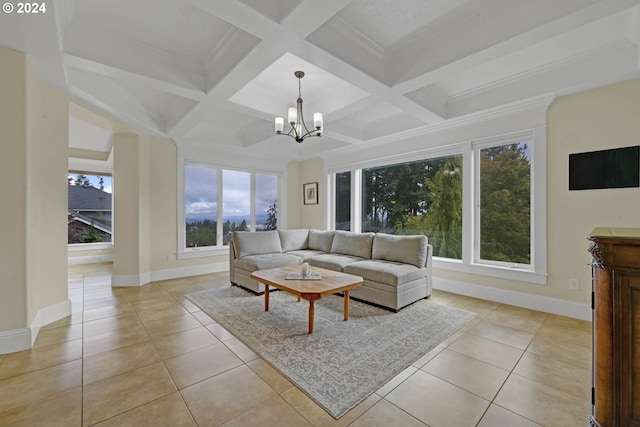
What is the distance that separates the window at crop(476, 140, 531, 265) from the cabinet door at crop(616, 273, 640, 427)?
2.64 meters

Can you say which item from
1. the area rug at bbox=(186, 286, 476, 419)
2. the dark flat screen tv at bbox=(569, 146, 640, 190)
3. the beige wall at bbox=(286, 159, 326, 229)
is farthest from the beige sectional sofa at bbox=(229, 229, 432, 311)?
the dark flat screen tv at bbox=(569, 146, 640, 190)

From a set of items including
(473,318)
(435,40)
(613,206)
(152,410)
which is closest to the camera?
(152,410)

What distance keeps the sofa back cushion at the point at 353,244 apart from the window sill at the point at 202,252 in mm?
2300

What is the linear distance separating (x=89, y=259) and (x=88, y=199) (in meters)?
1.58

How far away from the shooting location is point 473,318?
9.71 feet

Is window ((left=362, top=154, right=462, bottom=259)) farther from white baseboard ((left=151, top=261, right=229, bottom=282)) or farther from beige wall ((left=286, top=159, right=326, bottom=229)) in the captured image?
white baseboard ((left=151, top=261, right=229, bottom=282))

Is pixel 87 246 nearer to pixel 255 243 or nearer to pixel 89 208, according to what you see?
pixel 89 208

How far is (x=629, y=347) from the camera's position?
1.11m

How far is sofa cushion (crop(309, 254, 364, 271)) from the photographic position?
3.84 m

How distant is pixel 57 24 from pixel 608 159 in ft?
16.5

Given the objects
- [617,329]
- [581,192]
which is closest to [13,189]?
[617,329]

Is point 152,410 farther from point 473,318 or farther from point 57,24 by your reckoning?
point 473,318

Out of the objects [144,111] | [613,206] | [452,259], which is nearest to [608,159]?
[613,206]

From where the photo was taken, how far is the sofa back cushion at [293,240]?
16.3ft
